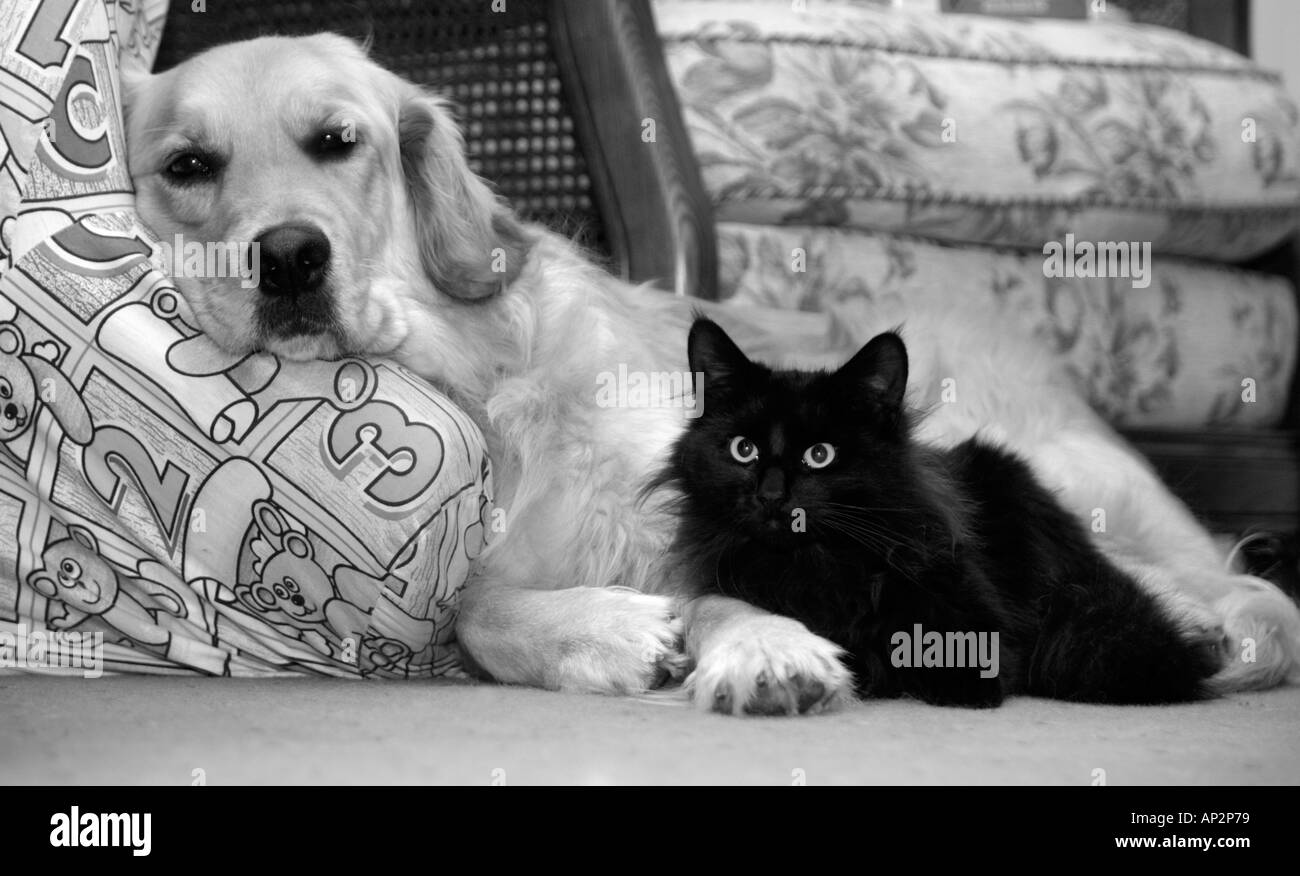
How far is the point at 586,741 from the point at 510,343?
0.86m

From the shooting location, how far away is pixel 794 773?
3.22ft

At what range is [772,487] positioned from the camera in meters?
1.41

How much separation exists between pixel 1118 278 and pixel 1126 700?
4.76 feet

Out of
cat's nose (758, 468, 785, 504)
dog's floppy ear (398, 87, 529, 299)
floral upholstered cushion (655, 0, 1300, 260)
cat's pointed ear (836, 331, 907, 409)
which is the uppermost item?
floral upholstered cushion (655, 0, 1300, 260)

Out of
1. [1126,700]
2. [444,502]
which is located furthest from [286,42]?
[1126,700]

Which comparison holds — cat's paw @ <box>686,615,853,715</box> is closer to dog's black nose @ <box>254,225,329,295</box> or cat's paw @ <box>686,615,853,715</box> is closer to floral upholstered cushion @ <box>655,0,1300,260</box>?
dog's black nose @ <box>254,225,329,295</box>

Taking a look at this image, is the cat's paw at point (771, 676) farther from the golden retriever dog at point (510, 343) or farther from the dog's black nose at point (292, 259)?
the dog's black nose at point (292, 259)

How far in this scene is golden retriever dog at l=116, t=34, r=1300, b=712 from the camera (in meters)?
1.49

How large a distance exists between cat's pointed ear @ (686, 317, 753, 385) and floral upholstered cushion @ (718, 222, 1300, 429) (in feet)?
2.61

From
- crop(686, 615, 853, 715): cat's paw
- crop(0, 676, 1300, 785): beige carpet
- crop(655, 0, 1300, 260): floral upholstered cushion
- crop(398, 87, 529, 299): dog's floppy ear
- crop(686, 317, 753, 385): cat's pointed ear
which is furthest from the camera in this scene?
crop(655, 0, 1300, 260): floral upholstered cushion

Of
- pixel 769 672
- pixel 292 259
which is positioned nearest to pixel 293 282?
pixel 292 259

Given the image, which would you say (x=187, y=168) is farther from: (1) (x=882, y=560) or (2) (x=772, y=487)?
(1) (x=882, y=560)

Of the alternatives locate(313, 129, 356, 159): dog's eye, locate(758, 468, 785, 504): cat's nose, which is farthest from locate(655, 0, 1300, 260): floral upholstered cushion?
locate(758, 468, 785, 504): cat's nose

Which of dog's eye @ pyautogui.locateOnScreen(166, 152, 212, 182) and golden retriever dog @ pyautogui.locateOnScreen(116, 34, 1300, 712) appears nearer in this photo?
golden retriever dog @ pyautogui.locateOnScreen(116, 34, 1300, 712)
